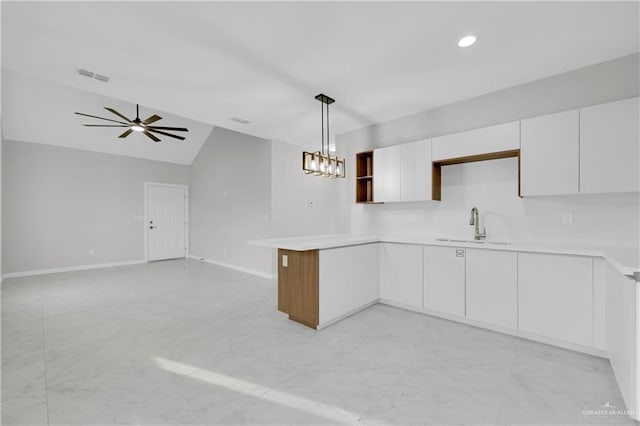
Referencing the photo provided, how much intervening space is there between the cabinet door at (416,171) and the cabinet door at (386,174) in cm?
7

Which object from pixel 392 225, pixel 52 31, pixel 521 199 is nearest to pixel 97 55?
pixel 52 31

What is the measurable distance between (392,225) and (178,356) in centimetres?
308

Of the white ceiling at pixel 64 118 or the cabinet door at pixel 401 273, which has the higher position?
the white ceiling at pixel 64 118

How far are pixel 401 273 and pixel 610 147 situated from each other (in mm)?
2284

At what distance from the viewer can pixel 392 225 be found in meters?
4.12

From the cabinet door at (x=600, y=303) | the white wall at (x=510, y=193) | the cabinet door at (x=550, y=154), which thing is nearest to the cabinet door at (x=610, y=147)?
the cabinet door at (x=550, y=154)

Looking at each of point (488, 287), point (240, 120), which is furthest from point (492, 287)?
point (240, 120)

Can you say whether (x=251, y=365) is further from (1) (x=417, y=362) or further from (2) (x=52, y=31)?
(2) (x=52, y=31)

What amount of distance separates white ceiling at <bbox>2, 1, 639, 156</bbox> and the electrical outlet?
4.81 feet

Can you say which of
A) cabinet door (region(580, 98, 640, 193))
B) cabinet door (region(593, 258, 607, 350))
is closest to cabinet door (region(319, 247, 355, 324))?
cabinet door (region(593, 258, 607, 350))

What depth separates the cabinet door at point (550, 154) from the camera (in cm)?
258

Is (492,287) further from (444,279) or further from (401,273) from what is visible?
(401,273)

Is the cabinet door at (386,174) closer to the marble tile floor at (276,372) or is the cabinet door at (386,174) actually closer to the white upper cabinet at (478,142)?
the white upper cabinet at (478,142)

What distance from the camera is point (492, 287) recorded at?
2.79m
